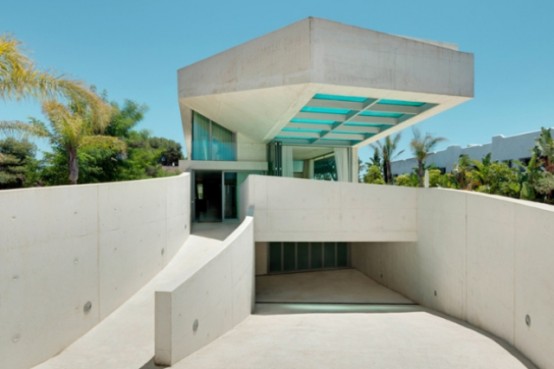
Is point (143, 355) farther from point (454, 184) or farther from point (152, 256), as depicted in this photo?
point (454, 184)

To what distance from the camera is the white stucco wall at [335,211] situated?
39.1 feet

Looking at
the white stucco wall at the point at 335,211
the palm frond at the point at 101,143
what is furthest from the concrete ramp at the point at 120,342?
the white stucco wall at the point at 335,211

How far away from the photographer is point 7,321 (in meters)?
4.27

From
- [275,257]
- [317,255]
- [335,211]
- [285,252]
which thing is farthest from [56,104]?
[317,255]

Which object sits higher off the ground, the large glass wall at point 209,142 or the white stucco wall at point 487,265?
the large glass wall at point 209,142

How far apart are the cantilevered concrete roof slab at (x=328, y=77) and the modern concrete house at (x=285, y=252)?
2.2 inches

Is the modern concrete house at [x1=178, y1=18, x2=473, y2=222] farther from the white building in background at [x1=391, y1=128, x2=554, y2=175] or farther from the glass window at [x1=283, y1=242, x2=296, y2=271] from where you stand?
the white building in background at [x1=391, y1=128, x2=554, y2=175]

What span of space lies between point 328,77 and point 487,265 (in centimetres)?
688

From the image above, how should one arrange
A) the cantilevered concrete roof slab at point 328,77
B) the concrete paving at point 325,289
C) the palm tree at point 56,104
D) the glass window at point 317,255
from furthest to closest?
the glass window at point 317,255
the concrete paving at point 325,289
the cantilevered concrete roof slab at point 328,77
the palm tree at point 56,104

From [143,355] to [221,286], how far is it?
72.2 inches

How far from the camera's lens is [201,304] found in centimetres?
526

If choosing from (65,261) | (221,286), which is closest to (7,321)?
(65,261)

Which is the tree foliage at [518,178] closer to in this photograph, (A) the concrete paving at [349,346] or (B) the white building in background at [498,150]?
(B) the white building in background at [498,150]

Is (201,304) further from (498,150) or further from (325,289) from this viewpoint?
(498,150)
